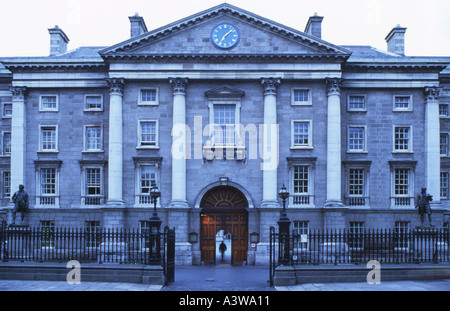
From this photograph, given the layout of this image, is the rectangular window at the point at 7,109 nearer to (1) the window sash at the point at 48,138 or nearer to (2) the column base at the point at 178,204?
(1) the window sash at the point at 48,138

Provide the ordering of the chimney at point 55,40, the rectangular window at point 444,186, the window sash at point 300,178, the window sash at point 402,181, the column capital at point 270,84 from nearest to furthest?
the column capital at point 270,84, the window sash at point 300,178, the window sash at point 402,181, the rectangular window at point 444,186, the chimney at point 55,40

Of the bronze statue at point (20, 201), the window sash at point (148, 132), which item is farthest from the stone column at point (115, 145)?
the bronze statue at point (20, 201)

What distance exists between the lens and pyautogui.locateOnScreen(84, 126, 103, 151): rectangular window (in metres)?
36.6

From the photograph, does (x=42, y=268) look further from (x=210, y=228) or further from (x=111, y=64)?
(x=111, y=64)

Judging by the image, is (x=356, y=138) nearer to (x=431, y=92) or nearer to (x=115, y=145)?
(x=431, y=92)

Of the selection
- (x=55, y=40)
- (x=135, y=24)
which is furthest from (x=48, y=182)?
(x=135, y=24)

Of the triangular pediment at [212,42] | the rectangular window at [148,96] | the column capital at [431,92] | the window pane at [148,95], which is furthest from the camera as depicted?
the column capital at [431,92]

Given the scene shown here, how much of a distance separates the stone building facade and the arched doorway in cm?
8

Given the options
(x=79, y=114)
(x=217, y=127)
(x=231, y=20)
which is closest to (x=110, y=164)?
(x=79, y=114)

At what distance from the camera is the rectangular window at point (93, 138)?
1439 inches

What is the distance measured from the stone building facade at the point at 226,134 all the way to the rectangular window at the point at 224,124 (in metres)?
0.08

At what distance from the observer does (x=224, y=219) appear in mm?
35281

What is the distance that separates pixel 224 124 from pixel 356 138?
986 cm
